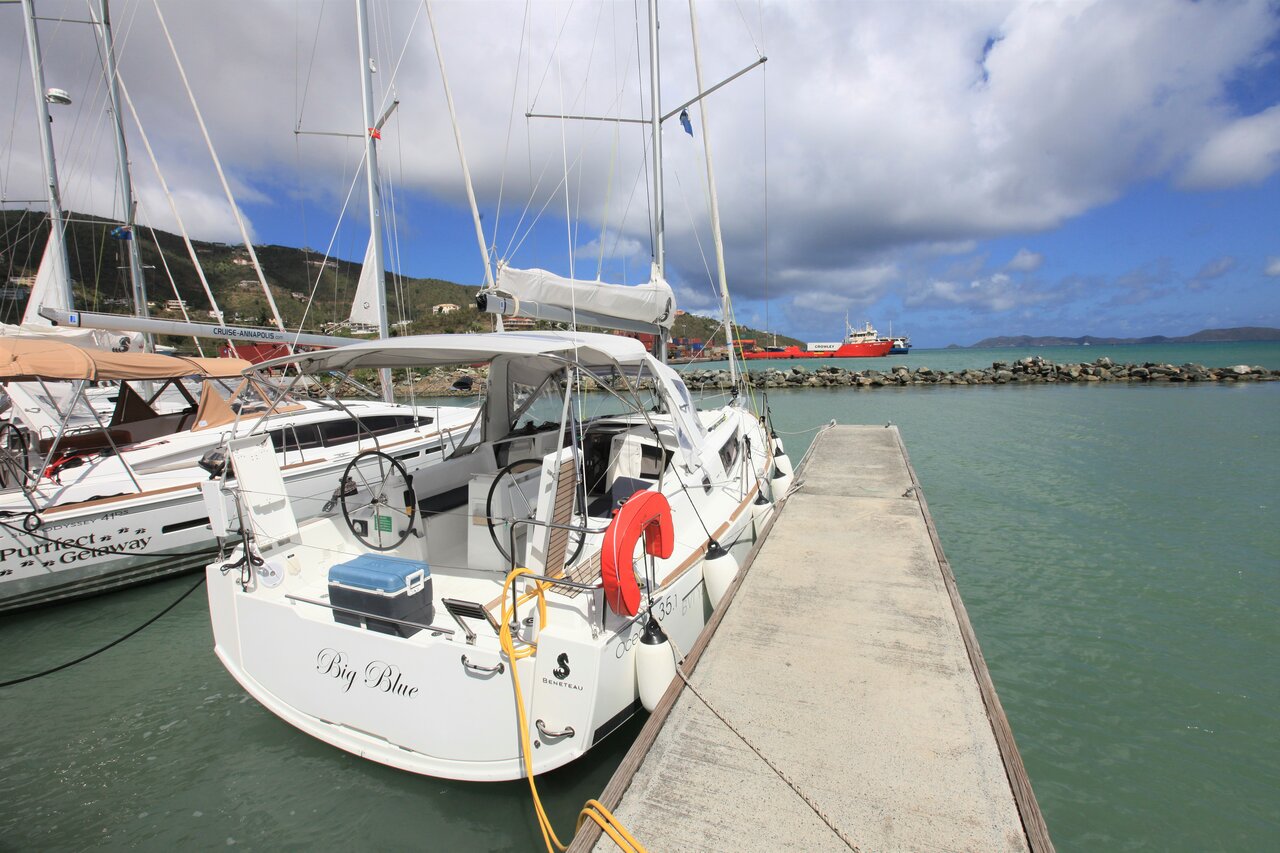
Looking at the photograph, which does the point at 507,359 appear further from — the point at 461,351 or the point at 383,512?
the point at 383,512

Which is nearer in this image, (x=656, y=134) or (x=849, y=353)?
A: (x=656, y=134)

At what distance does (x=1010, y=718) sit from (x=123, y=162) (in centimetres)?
1820

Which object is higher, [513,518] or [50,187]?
[50,187]

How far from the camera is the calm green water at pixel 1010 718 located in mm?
3262

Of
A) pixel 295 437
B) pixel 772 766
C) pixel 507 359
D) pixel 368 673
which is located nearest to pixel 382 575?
pixel 368 673

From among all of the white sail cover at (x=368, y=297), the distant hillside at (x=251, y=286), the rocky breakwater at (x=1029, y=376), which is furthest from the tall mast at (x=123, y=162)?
the distant hillside at (x=251, y=286)

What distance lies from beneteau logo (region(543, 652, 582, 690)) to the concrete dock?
48cm

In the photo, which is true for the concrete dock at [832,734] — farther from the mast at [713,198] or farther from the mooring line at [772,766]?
the mast at [713,198]

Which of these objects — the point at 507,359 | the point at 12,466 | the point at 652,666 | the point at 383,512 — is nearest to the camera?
the point at 652,666

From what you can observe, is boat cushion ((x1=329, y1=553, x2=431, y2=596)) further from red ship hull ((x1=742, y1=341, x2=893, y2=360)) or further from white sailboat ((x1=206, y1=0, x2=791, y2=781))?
red ship hull ((x1=742, y1=341, x2=893, y2=360))

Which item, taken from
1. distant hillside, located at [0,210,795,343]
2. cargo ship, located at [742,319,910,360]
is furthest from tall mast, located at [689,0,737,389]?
cargo ship, located at [742,319,910,360]

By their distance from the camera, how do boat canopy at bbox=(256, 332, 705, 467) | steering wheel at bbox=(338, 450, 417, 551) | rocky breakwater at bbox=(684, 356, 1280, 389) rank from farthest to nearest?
rocky breakwater at bbox=(684, 356, 1280, 389), steering wheel at bbox=(338, 450, 417, 551), boat canopy at bbox=(256, 332, 705, 467)

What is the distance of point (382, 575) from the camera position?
123 inches

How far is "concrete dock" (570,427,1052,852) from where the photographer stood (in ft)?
7.96
